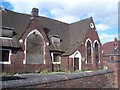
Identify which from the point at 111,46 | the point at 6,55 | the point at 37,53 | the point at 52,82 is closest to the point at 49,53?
the point at 37,53

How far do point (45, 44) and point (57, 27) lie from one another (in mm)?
7339

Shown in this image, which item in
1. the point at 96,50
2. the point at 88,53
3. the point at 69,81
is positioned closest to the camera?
the point at 69,81

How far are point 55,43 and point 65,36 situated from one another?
14.8 feet

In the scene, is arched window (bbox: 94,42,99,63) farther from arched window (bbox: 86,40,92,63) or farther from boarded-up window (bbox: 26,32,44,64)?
boarded-up window (bbox: 26,32,44,64)

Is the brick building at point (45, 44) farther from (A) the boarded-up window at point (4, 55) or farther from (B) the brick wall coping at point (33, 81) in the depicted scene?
(B) the brick wall coping at point (33, 81)

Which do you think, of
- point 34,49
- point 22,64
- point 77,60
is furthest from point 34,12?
point 77,60

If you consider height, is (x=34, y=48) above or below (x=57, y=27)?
below

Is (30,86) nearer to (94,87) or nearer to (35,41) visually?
(94,87)

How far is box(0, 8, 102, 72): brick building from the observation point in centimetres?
2255

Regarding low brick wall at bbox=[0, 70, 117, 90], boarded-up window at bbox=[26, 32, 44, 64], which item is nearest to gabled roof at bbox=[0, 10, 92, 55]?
boarded-up window at bbox=[26, 32, 44, 64]

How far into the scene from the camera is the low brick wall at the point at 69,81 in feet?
15.6

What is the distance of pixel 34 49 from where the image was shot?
961 inches

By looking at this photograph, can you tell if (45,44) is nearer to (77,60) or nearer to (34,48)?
(34,48)

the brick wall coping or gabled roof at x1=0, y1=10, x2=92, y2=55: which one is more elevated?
gabled roof at x1=0, y1=10, x2=92, y2=55
